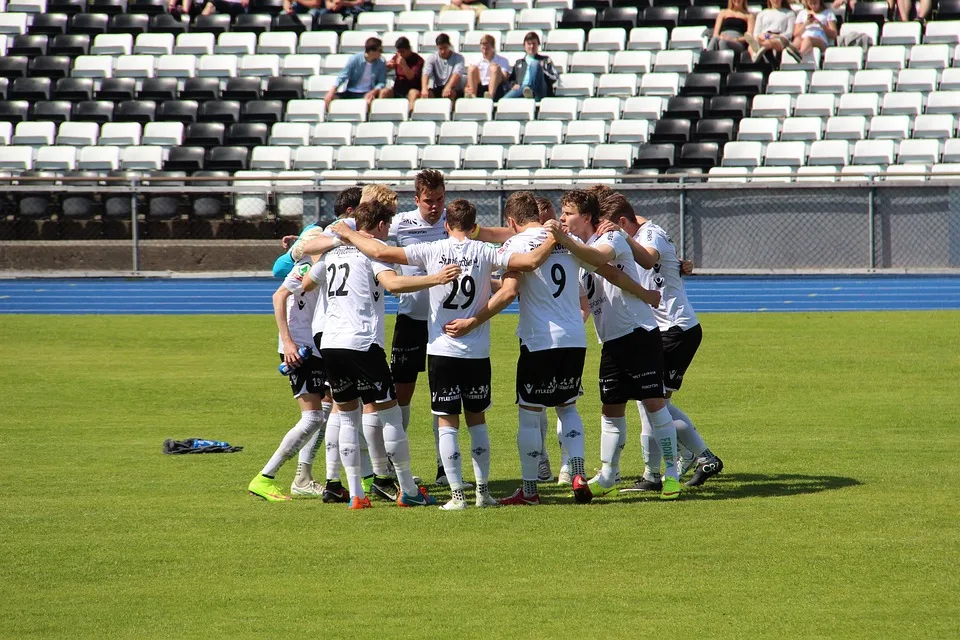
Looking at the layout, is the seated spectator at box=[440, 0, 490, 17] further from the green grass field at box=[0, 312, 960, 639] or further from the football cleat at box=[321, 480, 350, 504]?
the football cleat at box=[321, 480, 350, 504]

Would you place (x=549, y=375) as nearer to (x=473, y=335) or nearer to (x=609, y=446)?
(x=473, y=335)

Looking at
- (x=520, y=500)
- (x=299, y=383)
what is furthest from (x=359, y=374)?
(x=520, y=500)

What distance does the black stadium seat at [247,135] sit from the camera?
25641 millimetres

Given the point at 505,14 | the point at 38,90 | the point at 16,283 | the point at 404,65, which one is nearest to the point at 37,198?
the point at 16,283

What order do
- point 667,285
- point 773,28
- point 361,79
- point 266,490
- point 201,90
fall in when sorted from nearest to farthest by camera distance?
point 266,490 → point 667,285 → point 773,28 → point 361,79 → point 201,90

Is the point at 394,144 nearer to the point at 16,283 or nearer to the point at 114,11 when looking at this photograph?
the point at 16,283

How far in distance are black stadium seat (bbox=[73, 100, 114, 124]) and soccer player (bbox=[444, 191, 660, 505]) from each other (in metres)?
21.4

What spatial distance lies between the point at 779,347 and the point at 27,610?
11.5 m

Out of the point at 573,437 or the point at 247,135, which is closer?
the point at 573,437

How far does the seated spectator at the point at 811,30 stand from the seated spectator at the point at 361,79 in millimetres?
8419

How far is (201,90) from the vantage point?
27.3 meters

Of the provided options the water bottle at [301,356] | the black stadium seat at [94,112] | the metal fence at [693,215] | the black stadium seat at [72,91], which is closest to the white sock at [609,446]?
the water bottle at [301,356]

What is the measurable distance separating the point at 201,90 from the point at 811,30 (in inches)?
519

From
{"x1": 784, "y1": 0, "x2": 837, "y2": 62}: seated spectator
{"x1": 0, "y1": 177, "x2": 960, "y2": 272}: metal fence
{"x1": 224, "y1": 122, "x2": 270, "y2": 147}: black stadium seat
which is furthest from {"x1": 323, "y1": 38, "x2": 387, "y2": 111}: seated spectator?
{"x1": 784, "y1": 0, "x2": 837, "y2": 62}: seated spectator
